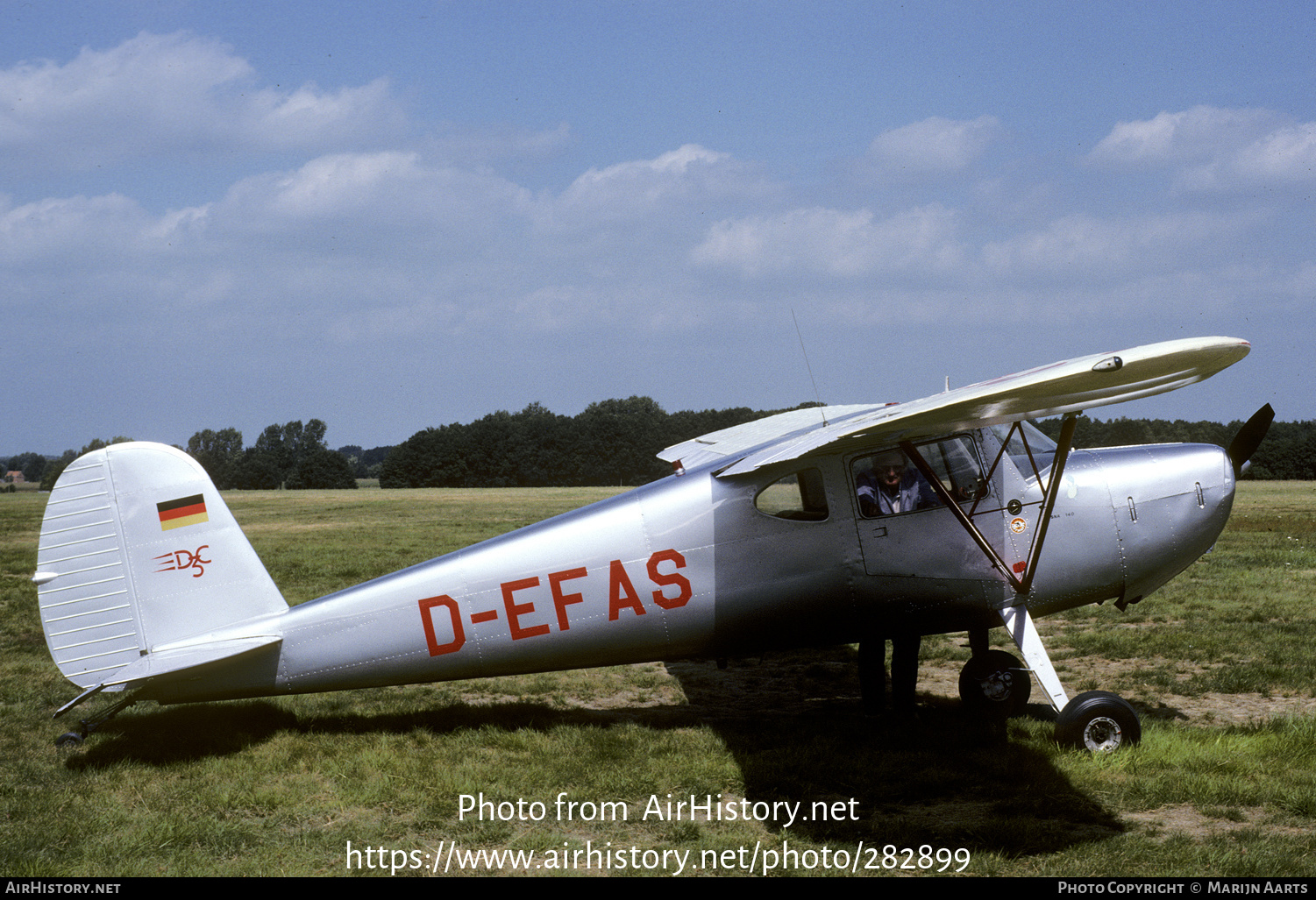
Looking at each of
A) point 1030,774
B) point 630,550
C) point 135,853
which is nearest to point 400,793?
point 135,853

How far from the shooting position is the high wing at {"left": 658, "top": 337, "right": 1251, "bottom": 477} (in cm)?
497

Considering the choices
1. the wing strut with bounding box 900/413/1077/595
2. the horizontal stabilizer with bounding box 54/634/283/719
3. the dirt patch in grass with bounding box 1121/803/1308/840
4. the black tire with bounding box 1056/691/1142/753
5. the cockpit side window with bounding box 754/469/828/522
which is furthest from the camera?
the cockpit side window with bounding box 754/469/828/522

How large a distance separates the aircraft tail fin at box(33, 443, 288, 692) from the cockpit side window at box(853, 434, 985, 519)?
178 inches

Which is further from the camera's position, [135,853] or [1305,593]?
[1305,593]

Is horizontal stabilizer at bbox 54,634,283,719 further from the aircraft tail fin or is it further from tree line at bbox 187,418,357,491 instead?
tree line at bbox 187,418,357,491

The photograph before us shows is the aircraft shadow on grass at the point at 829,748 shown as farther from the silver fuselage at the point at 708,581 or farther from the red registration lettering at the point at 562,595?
the red registration lettering at the point at 562,595

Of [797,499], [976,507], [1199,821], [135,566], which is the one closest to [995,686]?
[976,507]

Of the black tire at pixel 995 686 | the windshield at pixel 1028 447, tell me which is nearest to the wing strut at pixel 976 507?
the windshield at pixel 1028 447

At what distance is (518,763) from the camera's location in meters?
6.69

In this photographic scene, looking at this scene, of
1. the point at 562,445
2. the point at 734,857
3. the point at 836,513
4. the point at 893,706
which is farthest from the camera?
the point at 562,445

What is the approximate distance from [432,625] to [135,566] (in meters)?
2.19

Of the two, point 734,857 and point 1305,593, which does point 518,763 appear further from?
point 1305,593

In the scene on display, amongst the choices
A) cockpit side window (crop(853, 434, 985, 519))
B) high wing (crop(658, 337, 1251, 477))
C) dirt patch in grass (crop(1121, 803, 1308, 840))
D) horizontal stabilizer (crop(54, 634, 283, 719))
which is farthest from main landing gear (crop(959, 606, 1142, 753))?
horizontal stabilizer (crop(54, 634, 283, 719))

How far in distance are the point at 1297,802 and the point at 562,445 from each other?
80984 mm
